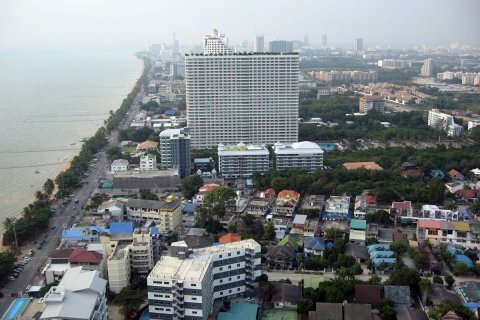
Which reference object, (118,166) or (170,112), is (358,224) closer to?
(118,166)

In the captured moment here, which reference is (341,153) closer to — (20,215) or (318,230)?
(318,230)

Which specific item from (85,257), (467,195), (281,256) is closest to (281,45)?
(467,195)

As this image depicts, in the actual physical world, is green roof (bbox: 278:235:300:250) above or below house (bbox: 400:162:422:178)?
below

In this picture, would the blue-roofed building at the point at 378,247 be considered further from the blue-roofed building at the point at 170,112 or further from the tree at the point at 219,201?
the blue-roofed building at the point at 170,112

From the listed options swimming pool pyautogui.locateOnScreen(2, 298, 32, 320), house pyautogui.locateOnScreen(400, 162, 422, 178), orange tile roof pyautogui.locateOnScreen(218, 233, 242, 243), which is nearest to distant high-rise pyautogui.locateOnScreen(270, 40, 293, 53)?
house pyautogui.locateOnScreen(400, 162, 422, 178)

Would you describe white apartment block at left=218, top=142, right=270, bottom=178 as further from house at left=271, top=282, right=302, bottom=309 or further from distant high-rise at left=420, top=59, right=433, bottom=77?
distant high-rise at left=420, top=59, right=433, bottom=77

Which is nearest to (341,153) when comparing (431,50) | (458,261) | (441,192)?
(441,192)
